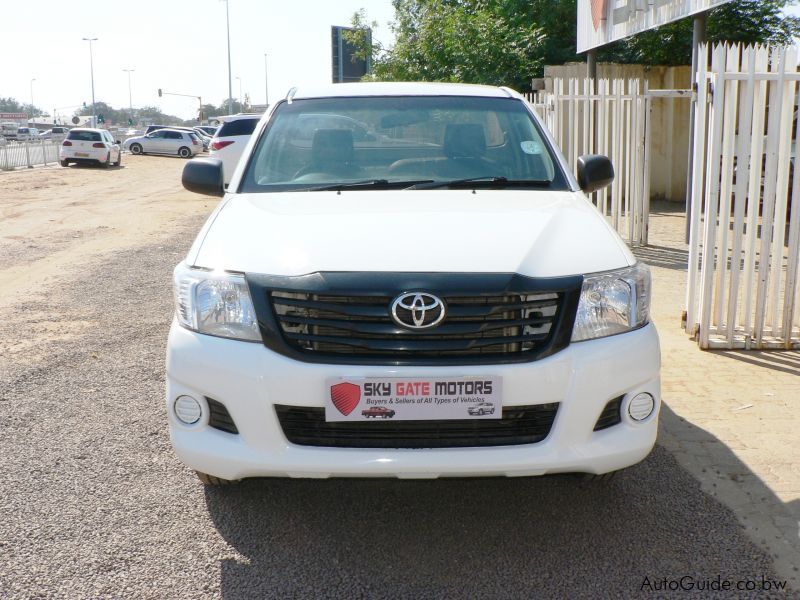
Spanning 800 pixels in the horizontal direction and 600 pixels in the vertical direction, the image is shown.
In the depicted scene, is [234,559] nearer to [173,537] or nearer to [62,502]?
[173,537]

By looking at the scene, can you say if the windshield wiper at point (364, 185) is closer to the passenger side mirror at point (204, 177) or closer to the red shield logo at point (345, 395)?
the passenger side mirror at point (204, 177)

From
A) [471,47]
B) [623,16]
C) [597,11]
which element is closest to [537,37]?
[471,47]

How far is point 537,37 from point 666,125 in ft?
16.8

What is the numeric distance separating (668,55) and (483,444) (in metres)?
18.3

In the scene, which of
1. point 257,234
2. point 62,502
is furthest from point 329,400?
point 62,502

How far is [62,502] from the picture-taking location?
12.3ft

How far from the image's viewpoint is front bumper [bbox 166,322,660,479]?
3.04 metres

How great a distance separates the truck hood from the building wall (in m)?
12.4

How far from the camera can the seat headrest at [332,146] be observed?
443 centimetres

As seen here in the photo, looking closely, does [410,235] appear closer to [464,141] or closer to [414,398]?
[414,398]

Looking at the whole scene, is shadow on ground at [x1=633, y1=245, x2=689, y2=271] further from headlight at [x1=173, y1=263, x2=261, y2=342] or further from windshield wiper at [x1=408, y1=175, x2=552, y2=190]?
headlight at [x1=173, y1=263, x2=261, y2=342]

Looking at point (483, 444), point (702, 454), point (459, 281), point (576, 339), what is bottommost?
point (702, 454)

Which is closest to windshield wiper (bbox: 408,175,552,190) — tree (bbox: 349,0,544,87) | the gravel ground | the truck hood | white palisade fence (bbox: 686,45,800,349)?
the truck hood

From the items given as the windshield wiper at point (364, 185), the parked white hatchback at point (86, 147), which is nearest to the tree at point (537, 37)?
the windshield wiper at point (364, 185)
